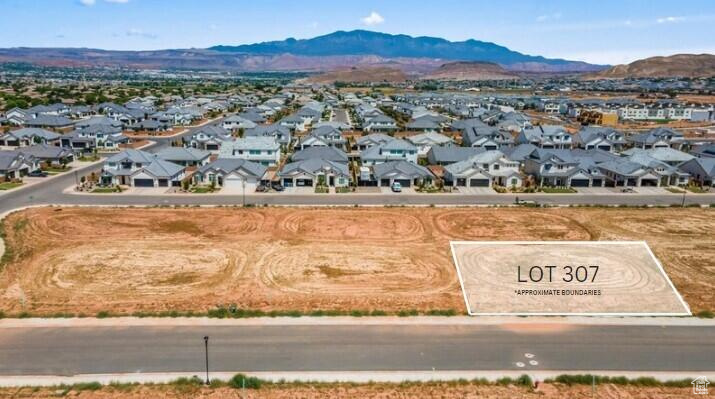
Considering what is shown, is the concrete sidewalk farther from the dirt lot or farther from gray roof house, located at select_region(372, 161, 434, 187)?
gray roof house, located at select_region(372, 161, 434, 187)

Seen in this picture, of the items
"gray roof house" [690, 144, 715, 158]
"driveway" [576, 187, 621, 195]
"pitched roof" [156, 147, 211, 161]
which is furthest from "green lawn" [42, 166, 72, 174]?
"gray roof house" [690, 144, 715, 158]

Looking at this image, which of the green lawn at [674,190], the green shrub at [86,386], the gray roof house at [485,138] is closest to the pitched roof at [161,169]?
the green shrub at [86,386]

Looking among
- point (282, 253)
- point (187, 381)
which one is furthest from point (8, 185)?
point (187, 381)

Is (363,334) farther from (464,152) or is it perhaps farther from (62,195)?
(464,152)

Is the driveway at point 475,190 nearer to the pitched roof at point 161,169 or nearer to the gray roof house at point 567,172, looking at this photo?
the gray roof house at point 567,172

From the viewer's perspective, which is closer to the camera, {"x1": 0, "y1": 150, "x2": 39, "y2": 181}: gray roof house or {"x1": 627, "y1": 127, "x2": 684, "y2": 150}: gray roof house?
{"x1": 0, "y1": 150, "x2": 39, "y2": 181}: gray roof house

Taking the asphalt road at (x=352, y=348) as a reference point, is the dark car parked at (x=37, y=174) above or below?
above

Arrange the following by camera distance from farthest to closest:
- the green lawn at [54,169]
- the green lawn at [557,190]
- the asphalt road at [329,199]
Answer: the green lawn at [54,169] → the green lawn at [557,190] → the asphalt road at [329,199]

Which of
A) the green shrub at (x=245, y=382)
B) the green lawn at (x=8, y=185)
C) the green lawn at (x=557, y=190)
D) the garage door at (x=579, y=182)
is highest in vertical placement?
the garage door at (x=579, y=182)
